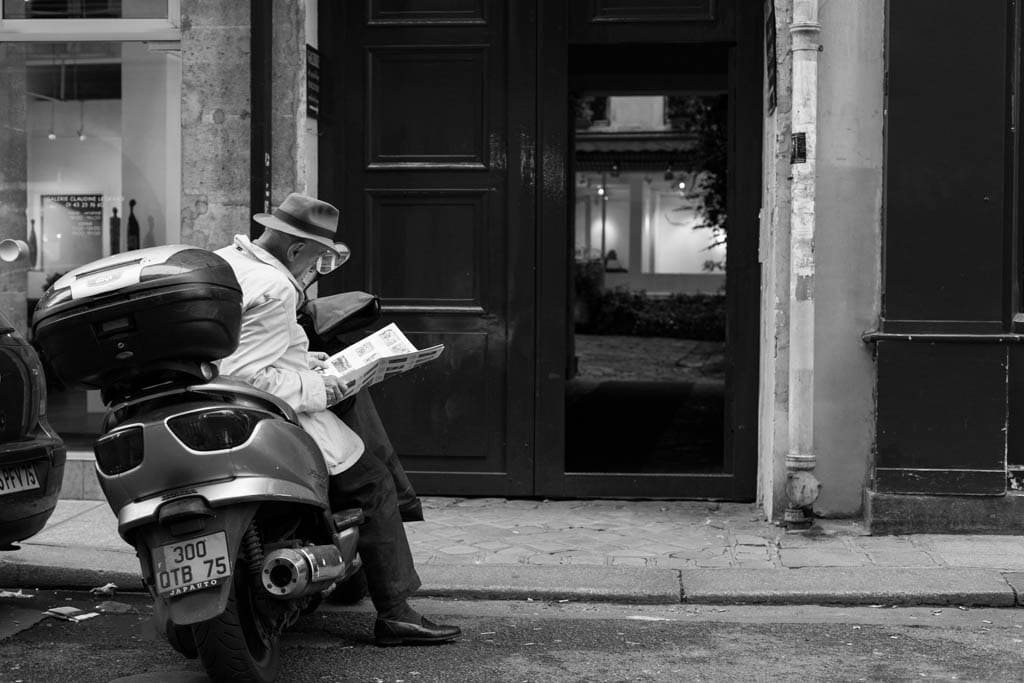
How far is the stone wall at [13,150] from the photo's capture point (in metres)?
8.70

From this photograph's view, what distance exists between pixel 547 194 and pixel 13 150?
10.8 feet

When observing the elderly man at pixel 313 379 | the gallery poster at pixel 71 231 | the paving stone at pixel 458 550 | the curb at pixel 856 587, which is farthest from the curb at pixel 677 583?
the gallery poster at pixel 71 231

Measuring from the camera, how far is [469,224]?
8.23 metres

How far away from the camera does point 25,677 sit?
16.1ft

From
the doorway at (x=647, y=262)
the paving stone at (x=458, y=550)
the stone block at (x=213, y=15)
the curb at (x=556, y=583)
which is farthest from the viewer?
the doorway at (x=647, y=262)

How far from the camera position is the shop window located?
8.61 meters

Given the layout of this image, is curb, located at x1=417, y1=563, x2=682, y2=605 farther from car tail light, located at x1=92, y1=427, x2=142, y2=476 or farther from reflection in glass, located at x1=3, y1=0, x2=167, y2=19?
reflection in glass, located at x1=3, y1=0, x2=167, y2=19

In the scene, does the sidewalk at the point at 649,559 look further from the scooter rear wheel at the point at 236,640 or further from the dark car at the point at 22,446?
the scooter rear wheel at the point at 236,640

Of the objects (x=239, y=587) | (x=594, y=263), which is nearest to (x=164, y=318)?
(x=239, y=587)

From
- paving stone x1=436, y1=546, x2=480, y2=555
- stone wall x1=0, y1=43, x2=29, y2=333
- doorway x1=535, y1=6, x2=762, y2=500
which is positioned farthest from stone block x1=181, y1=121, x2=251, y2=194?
paving stone x1=436, y1=546, x2=480, y2=555

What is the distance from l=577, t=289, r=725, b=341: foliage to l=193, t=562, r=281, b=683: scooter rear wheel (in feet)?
72.8

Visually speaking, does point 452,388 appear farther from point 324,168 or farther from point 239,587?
point 239,587

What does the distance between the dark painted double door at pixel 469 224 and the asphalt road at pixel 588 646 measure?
219cm

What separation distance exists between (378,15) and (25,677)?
15.0 feet
